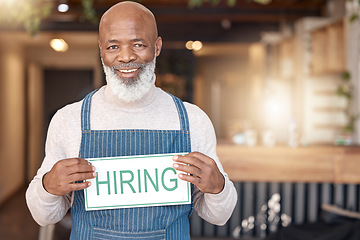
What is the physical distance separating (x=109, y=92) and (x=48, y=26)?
554cm

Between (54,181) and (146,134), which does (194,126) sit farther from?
(54,181)

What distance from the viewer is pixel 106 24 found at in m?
1.25

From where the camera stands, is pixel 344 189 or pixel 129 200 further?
pixel 344 189

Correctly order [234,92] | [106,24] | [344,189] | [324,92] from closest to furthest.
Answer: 1. [106,24]
2. [344,189]
3. [324,92]
4. [234,92]

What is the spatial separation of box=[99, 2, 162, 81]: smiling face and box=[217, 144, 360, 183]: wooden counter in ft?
7.66

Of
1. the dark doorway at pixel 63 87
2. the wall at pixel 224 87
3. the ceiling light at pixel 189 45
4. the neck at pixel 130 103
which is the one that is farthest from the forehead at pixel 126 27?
the dark doorway at pixel 63 87

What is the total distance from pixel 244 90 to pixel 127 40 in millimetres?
8636

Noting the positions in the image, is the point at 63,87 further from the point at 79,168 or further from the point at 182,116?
the point at 79,168

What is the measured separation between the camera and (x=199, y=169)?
45.5 inches

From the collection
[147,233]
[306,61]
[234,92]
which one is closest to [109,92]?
[147,233]

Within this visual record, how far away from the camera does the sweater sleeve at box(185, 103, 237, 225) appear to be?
49.8 inches

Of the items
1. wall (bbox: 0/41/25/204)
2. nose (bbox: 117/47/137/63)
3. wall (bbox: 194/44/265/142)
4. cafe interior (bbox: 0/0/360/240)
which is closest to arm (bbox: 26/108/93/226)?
nose (bbox: 117/47/137/63)

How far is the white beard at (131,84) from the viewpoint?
50.1 inches

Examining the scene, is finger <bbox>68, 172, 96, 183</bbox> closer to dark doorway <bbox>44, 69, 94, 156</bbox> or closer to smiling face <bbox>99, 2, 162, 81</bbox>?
smiling face <bbox>99, 2, 162, 81</bbox>
